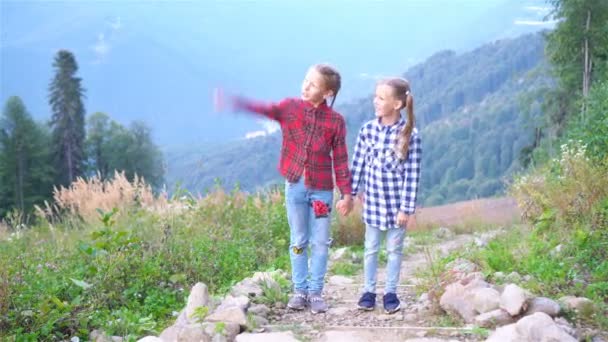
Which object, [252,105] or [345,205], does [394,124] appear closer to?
[345,205]

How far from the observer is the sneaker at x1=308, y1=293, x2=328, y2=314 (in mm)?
4117

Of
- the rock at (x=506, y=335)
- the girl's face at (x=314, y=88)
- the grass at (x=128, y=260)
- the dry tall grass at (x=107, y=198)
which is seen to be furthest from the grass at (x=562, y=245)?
the dry tall grass at (x=107, y=198)

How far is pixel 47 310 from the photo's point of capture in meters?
4.18

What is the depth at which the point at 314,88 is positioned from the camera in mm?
3900

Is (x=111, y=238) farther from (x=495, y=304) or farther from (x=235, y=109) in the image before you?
(x=495, y=304)

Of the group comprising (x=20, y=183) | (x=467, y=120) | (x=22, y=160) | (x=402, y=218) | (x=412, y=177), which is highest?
(x=412, y=177)

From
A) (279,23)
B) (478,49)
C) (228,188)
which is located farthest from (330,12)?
(228,188)

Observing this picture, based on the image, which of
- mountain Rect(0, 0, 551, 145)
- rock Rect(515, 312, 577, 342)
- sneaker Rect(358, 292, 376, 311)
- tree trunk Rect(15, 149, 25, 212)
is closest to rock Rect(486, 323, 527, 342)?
rock Rect(515, 312, 577, 342)

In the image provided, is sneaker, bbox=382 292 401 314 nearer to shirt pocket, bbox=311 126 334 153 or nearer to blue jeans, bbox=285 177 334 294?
blue jeans, bbox=285 177 334 294

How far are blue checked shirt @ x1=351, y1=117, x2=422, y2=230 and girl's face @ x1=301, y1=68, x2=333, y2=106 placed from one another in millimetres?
347

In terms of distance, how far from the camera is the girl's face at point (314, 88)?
12.8 feet

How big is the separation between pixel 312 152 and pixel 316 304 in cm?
99

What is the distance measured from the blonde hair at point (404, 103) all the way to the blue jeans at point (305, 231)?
551mm

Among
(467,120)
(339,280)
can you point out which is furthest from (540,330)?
(467,120)
